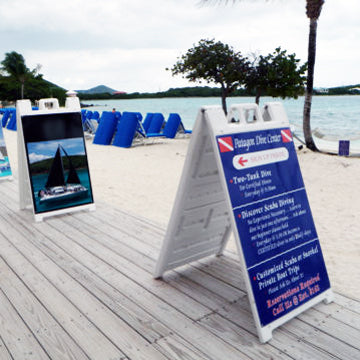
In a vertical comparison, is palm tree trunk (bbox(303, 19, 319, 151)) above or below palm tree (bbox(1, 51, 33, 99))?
below

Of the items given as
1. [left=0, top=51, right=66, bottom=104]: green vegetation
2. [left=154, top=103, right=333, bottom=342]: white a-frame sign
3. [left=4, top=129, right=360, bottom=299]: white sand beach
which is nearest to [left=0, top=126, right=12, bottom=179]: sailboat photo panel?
[left=4, top=129, right=360, bottom=299]: white sand beach

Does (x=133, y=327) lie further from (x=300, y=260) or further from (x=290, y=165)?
(x=290, y=165)

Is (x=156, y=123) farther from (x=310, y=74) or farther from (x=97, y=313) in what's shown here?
(x=97, y=313)

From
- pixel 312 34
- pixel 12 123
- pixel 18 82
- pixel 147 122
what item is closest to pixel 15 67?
pixel 18 82

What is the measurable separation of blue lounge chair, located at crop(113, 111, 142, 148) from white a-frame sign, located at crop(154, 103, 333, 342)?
972 centimetres

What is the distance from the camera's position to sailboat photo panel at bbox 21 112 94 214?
4.03 meters

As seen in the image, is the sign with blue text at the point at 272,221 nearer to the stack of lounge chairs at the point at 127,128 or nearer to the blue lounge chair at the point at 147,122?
the stack of lounge chairs at the point at 127,128

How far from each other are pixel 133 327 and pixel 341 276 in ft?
6.00

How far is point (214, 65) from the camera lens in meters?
14.5

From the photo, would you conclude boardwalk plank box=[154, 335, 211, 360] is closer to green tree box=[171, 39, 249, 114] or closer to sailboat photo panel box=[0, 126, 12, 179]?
sailboat photo panel box=[0, 126, 12, 179]

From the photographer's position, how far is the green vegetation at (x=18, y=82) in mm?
53938

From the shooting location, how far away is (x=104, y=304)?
236 centimetres

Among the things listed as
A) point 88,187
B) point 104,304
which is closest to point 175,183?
point 88,187

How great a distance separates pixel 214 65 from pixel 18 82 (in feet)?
167
